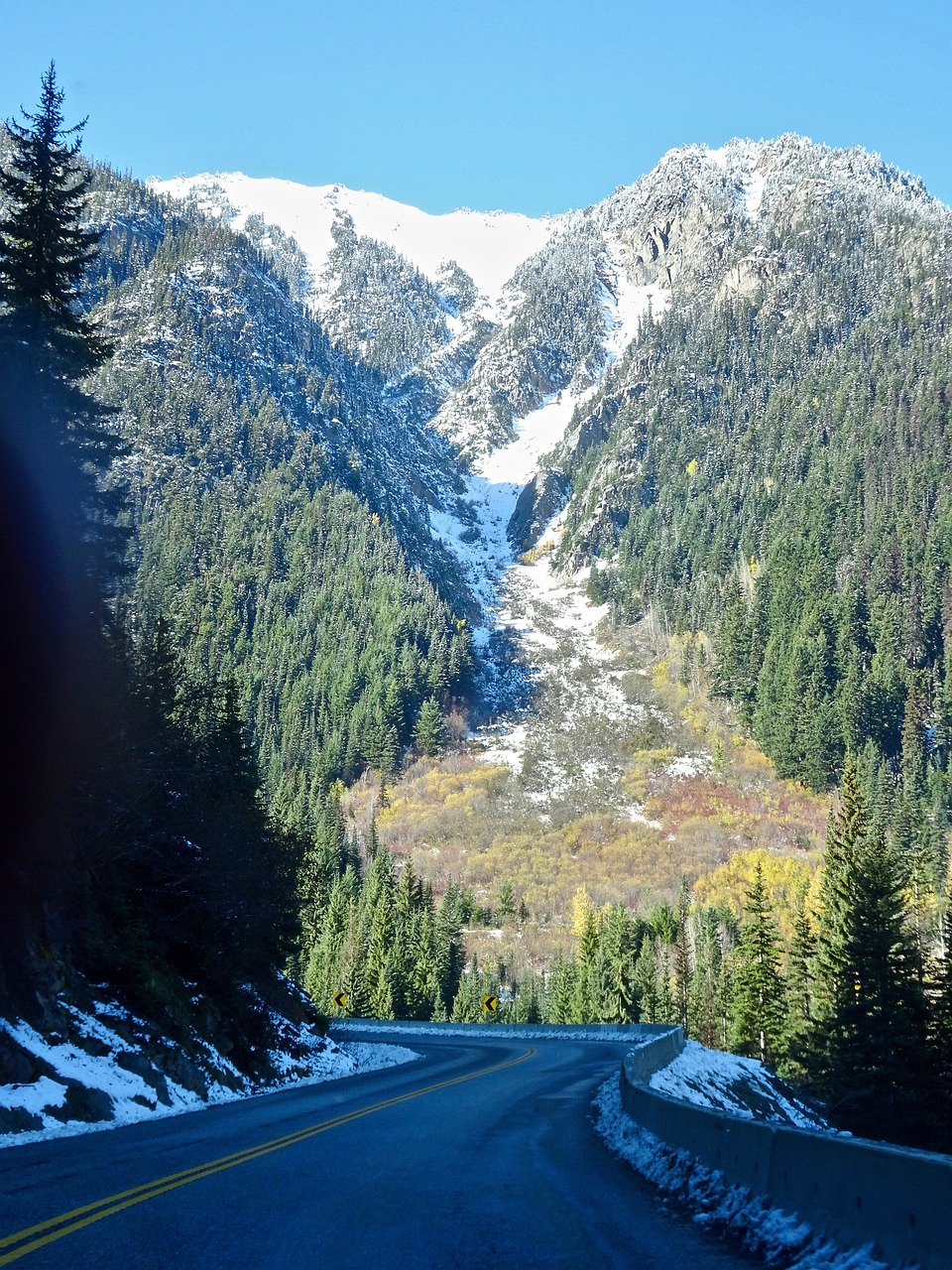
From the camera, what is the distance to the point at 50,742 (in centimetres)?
1811

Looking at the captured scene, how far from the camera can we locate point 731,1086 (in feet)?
86.4

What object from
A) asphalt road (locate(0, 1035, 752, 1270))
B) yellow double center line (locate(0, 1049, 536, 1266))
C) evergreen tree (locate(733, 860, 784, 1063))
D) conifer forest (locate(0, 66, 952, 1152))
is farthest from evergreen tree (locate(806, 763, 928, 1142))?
yellow double center line (locate(0, 1049, 536, 1266))

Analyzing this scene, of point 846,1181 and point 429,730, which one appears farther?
point 429,730

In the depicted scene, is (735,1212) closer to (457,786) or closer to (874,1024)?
(874,1024)

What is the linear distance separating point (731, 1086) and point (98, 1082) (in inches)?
713

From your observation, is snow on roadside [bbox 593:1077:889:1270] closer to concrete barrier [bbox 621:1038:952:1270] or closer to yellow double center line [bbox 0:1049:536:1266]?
concrete barrier [bbox 621:1038:952:1270]

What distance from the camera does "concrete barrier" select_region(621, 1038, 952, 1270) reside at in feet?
17.1

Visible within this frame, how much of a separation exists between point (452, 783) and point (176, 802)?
12068 centimetres

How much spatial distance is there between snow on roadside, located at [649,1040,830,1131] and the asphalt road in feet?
24.4

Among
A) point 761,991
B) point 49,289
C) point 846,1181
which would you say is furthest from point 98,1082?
point 761,991

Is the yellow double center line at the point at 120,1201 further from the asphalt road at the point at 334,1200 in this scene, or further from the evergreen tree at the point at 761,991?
the evergreen tree at the point at 761,991

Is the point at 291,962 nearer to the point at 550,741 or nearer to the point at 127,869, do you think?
the point at 127,869

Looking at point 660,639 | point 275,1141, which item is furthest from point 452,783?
point 275,1141

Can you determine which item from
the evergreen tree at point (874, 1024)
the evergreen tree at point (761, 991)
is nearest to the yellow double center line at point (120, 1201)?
the evergreen tree at point (874, 1024)
